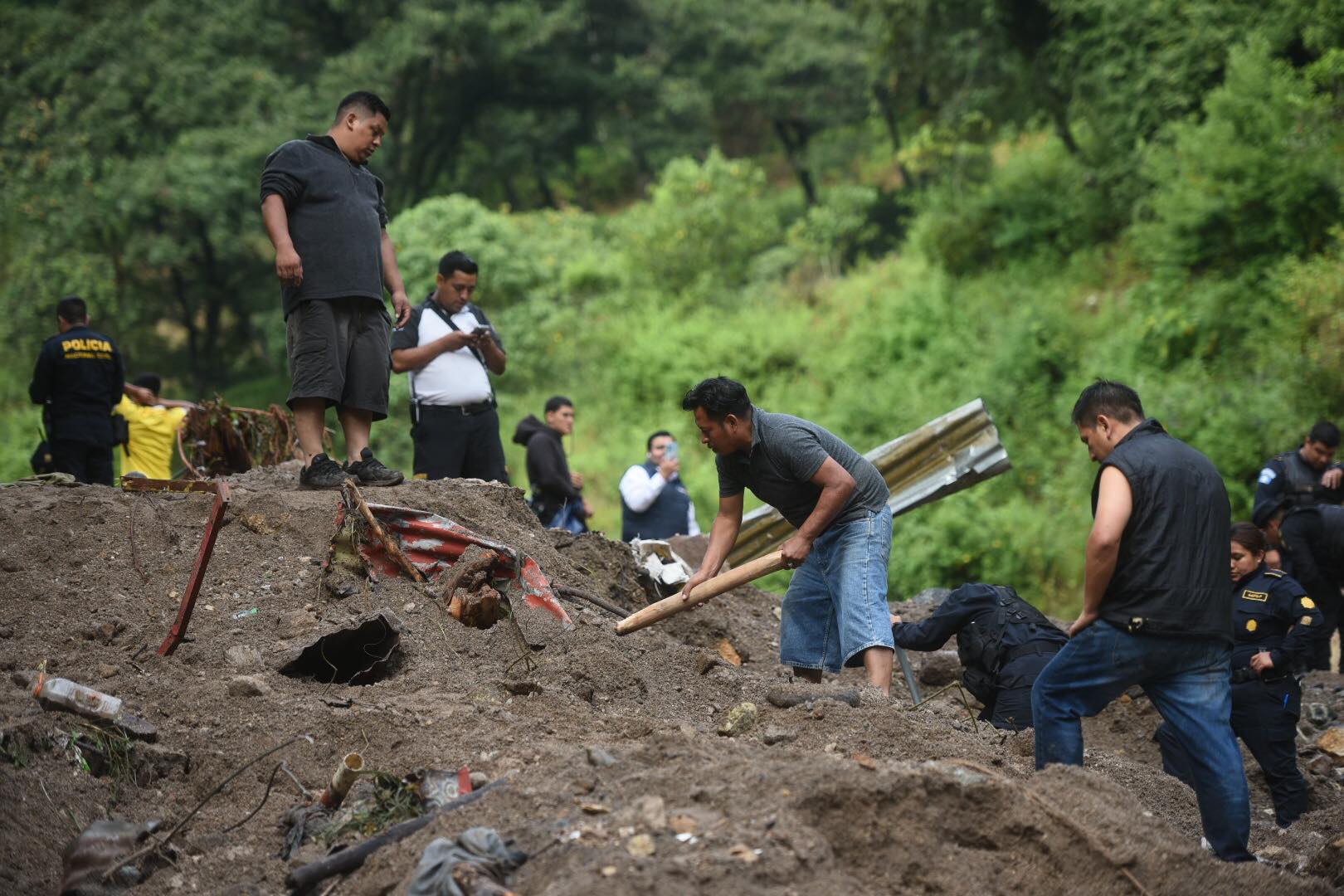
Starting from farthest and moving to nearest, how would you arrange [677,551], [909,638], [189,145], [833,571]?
[189,145], [677,551], [909,638], [833,571]

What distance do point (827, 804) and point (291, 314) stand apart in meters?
3.91

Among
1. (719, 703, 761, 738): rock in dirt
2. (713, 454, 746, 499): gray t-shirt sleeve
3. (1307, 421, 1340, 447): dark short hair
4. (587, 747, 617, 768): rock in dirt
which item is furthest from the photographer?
(1307, 421, 1340, 447): dark short hair

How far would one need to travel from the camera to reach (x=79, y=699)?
4477 millimetres

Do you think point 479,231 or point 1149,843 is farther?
point 479,231

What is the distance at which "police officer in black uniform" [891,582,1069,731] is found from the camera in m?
5.84

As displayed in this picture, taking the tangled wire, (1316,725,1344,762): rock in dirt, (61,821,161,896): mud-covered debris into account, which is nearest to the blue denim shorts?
(61,821,161,896): mud-covered debris

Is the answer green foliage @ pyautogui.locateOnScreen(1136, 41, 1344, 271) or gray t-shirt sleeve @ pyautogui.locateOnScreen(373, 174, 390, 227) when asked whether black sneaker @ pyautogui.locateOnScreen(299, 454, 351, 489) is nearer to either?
gray t-shirt sleeve @ pyautogui.locateOnScreen(373, 174, 390, 227)

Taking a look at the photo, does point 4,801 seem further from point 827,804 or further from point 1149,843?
point 1149,843

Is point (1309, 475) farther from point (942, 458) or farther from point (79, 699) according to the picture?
point (79, 699)

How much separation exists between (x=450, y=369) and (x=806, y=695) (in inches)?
127

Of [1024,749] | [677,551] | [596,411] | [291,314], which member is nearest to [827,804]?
[1024,749]

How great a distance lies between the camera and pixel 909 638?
6.11m

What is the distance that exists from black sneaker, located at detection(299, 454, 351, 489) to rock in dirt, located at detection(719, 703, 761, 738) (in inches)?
101

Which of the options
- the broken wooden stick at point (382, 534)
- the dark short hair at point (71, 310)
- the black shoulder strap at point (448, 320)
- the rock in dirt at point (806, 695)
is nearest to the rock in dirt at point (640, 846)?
the rock in dirt at point (806, 695)
